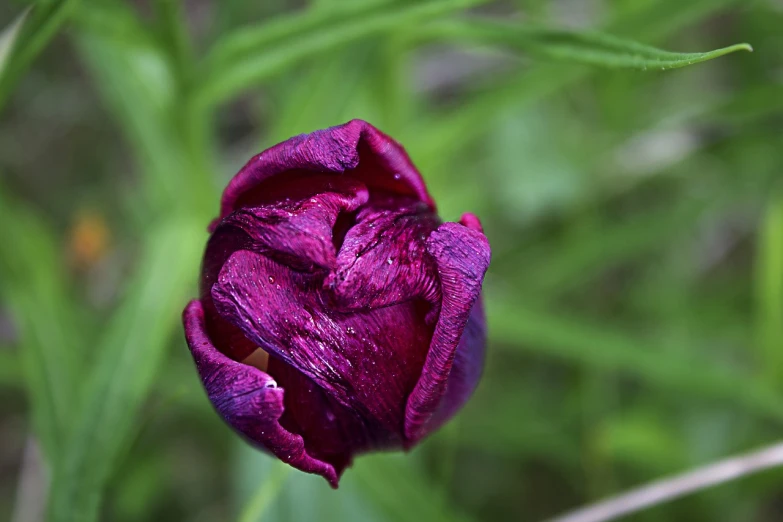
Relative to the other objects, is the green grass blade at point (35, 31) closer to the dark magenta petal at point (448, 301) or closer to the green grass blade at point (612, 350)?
the dark magenta petal at point (448, 301)

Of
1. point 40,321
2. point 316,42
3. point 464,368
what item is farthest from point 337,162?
point 40,321

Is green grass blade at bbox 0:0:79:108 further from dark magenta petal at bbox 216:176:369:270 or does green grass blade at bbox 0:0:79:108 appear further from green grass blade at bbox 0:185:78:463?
green grass blade at bbox 0:185:78:463

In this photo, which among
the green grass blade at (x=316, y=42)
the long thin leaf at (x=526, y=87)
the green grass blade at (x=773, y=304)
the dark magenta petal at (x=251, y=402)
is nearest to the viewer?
the dark magenta petal at (x=251, y=402)

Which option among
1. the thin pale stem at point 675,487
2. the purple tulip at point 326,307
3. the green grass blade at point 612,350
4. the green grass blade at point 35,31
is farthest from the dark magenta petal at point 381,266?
the green grass blade at point 612,350

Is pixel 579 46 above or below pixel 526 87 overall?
above

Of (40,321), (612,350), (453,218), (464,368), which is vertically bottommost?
(612,350)

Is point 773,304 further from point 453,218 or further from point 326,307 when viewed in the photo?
point 326,307

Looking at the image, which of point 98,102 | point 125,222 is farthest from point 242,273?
point 98,102
